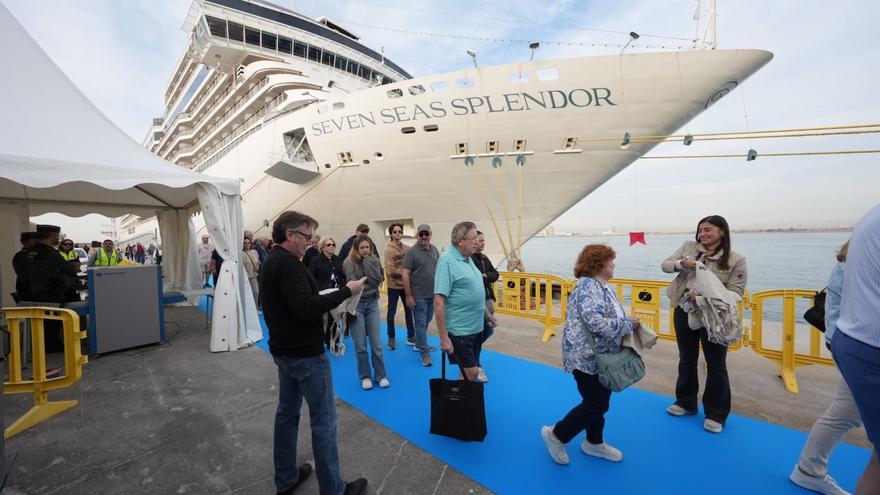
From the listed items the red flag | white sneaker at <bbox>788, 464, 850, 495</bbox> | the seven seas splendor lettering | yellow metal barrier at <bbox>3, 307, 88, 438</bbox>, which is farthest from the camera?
the seven seas splendor lettering

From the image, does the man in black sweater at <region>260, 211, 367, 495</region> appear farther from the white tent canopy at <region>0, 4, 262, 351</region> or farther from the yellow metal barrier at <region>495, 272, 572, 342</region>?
the yellow metal barrier at <region>495, 272, 572, 342</region>

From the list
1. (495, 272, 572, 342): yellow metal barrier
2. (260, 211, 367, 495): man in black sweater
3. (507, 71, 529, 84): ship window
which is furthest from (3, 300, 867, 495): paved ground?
(507, 71, 529, 84): ship window

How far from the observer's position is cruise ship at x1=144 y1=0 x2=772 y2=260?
7246 millimetres

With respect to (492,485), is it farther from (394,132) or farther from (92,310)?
(394,132)

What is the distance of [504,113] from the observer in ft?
26.0

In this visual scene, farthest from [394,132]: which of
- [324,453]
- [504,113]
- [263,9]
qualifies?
[263,9]

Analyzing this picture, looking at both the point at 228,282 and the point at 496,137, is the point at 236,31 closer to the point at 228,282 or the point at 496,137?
the point at 496,137

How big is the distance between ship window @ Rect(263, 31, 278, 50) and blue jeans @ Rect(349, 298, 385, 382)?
15105 millimetres

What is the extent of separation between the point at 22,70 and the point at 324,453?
21.7 feet

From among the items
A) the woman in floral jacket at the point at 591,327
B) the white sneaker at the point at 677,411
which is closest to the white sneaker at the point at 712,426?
the white sneaker at the point at 677,411

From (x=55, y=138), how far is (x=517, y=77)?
785 centimetres

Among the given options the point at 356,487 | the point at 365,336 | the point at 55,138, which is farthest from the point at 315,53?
the point at 356,487

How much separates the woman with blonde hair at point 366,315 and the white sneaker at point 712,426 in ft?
9.37

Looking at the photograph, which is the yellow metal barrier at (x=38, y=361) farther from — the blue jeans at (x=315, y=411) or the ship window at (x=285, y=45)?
the ship window at (x=285, y=45)
